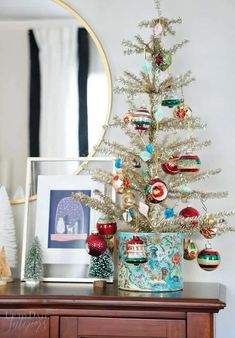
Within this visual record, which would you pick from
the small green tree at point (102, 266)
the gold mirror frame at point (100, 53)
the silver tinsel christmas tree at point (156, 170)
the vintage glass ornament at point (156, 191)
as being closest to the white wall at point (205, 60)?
the gold mirror frame at point (100, 53)

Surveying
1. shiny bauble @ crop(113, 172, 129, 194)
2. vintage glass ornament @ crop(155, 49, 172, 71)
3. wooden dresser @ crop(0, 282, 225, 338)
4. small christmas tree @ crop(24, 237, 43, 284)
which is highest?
vintage glass ornament @ crop(155, 49, 172, 71)

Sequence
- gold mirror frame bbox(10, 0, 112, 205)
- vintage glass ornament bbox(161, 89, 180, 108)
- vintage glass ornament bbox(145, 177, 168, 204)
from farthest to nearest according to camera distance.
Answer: gold mirror frame bbox(10, 0, 112, 205) < vintage glass ornament bbox(161, 89, 180, 108) < vintage glass ornament bbox(145, 177, 168, 204)

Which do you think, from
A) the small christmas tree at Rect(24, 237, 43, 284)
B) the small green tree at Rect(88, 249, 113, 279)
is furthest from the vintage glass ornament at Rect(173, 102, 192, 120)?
the small christmas tree at Rect(24, 237, 43, 284)

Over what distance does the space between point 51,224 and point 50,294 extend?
37cm

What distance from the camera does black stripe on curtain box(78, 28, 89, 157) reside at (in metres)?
1.77

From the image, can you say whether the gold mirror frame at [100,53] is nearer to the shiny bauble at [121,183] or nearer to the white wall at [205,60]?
the white wall at [205,60]

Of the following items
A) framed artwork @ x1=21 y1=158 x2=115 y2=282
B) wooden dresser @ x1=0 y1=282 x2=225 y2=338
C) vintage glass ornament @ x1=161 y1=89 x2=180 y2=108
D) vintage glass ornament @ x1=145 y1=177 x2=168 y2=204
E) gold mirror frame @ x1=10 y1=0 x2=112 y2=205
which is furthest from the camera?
gold mirror frame @ x1=10 y1=0 x2=112 y2=205

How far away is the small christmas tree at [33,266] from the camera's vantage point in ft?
5.20

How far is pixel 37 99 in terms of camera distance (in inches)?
71.0

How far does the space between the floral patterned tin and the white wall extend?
0.31 m

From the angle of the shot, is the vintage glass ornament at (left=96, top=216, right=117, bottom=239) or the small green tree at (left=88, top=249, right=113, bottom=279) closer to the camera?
the vintage glass ornament at (left=96, top=216, right=117, bottom=239)

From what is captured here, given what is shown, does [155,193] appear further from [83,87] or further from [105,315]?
[83,87]

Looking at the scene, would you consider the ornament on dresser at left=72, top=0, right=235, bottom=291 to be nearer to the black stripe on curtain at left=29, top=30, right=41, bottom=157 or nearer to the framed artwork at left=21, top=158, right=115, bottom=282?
the framed artwork at left=21, top=158, right=115, bottom=282

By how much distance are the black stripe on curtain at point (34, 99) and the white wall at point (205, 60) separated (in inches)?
7.9
